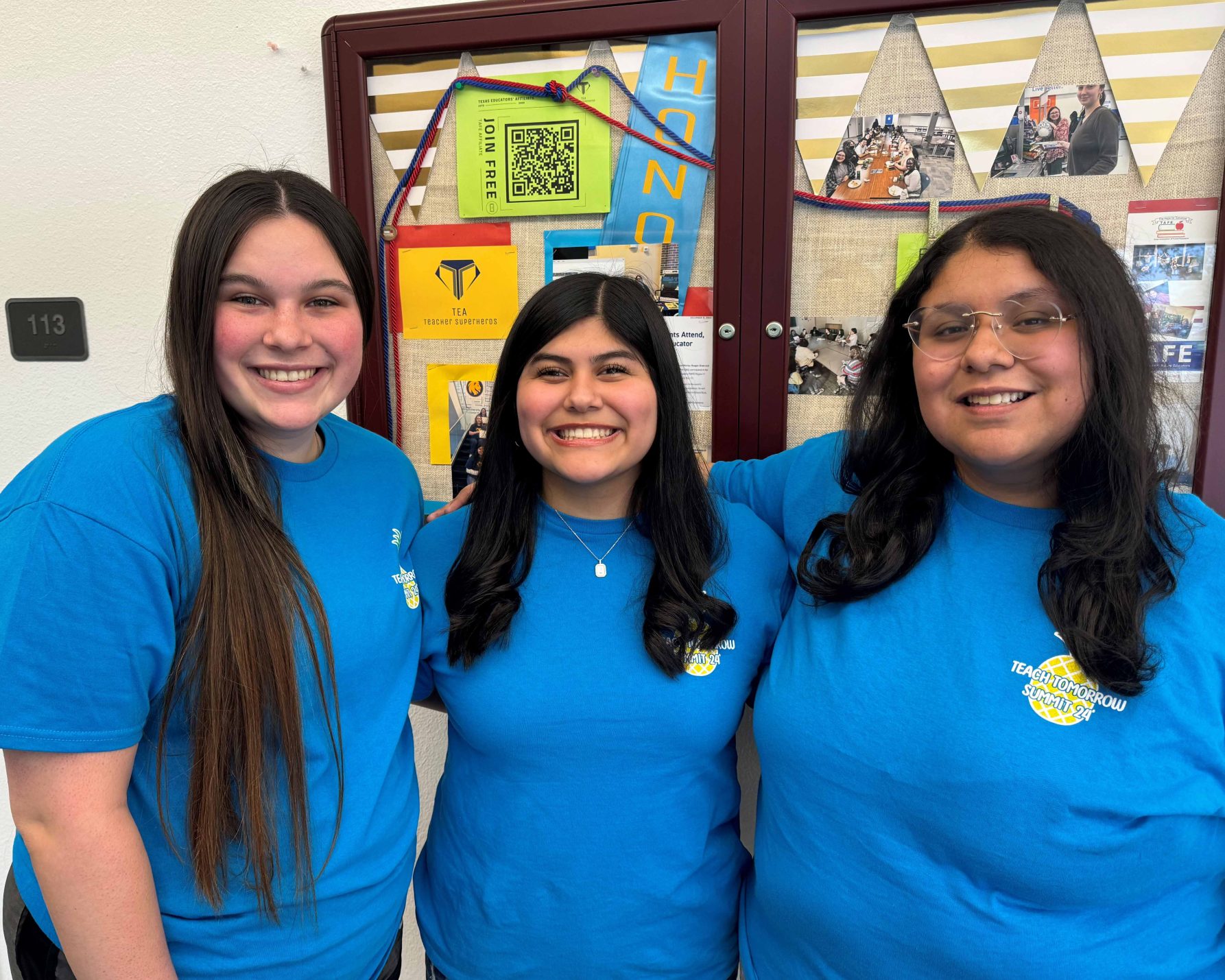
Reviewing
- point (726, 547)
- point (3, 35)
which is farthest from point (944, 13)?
point (3, 35)

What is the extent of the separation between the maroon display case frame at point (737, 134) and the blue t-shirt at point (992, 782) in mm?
374

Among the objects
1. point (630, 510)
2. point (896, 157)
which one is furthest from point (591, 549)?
point (896, 157)

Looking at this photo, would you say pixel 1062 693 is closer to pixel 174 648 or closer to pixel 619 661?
pixel 619 661

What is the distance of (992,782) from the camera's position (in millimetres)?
757

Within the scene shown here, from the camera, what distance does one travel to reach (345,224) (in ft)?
2.89

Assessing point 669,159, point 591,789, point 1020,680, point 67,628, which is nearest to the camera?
point 67,628

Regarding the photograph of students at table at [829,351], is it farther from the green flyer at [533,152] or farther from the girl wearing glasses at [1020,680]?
the green flyer at [533,152]

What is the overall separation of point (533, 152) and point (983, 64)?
27.3 inches

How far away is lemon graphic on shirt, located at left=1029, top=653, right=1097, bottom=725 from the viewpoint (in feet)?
2.49

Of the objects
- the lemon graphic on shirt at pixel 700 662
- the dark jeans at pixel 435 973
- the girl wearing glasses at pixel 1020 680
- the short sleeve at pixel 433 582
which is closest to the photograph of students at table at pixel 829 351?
the girl wearing glasses at pixel 1020 680

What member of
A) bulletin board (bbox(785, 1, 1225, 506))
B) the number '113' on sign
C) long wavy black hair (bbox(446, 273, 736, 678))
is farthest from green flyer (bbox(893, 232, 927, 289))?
the number '113' on sign

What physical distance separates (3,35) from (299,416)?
3.91 feet

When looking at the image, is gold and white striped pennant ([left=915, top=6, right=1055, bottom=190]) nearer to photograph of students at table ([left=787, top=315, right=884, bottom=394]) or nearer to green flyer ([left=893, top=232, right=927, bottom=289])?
green flyer ([left=893, top=232, right=927, bottom=289])

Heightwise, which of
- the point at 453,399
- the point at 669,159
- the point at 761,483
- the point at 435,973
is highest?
the point at 669,159
